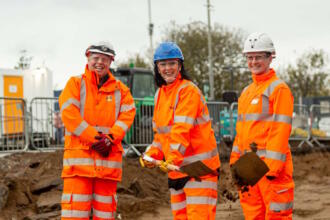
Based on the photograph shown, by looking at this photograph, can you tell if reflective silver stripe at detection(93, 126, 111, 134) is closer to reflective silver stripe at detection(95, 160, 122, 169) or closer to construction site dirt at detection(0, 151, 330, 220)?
reflective silver stripe at detection(95, 160, 122, 169)

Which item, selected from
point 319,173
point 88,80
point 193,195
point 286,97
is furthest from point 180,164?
point 319,173

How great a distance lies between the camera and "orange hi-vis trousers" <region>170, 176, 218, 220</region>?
15.5 ft

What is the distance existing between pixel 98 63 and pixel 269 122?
1902 millimetres

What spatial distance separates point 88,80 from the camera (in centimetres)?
559

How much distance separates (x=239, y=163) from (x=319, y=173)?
1072cm

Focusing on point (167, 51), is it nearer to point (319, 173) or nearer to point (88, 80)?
point (88, 80)

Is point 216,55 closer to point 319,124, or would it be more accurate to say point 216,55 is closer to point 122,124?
point 319,124

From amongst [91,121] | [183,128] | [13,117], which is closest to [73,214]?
[91,121]

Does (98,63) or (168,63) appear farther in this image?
(98,63)

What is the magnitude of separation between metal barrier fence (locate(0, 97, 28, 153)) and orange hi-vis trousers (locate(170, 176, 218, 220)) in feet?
25.1

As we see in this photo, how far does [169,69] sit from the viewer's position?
198 inches

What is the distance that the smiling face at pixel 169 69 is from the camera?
16.5 ft

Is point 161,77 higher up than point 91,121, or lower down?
higher up

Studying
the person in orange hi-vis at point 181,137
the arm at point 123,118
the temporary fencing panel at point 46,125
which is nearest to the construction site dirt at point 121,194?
the temporary fencing panel at point 46,125
